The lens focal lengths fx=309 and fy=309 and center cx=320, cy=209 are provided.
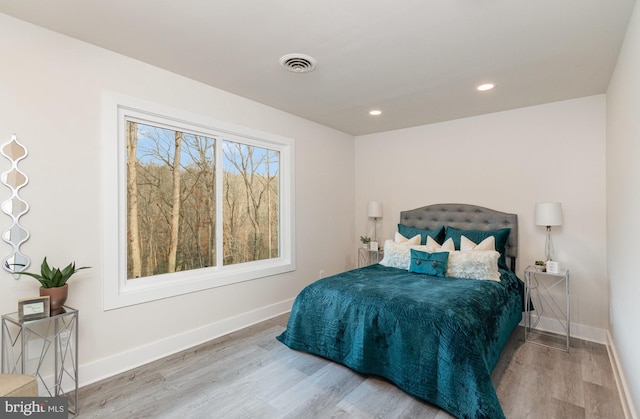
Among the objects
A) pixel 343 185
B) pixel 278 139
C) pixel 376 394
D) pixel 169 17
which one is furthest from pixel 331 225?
pixel 169 17

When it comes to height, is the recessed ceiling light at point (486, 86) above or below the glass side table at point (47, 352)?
above

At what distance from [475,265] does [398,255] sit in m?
0.80

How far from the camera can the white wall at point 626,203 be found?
176cm

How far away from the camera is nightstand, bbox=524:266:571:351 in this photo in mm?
3213

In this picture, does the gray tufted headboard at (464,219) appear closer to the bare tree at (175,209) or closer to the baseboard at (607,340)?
the baseboard at (607,340)

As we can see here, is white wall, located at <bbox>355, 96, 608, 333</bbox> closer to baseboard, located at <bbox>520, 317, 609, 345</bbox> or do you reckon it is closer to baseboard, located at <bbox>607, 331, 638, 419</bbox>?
baseboard, located at <bbox>520, 317, 609, 345</bbox>

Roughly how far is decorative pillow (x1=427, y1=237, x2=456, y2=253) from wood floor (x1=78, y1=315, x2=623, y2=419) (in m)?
1.13

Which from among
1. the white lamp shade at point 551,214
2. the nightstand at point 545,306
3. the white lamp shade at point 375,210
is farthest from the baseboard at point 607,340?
the white lamp shade at point 375,210

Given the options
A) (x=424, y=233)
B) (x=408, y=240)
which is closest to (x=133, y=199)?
(x=408, y=240)

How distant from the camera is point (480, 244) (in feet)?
11.0

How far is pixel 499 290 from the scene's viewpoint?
9.12 feet

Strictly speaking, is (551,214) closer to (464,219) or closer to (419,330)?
(464,219)

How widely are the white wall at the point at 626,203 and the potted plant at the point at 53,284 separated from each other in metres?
3.45

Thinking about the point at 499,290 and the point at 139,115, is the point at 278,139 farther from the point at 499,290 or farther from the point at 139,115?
the point at 499,290
